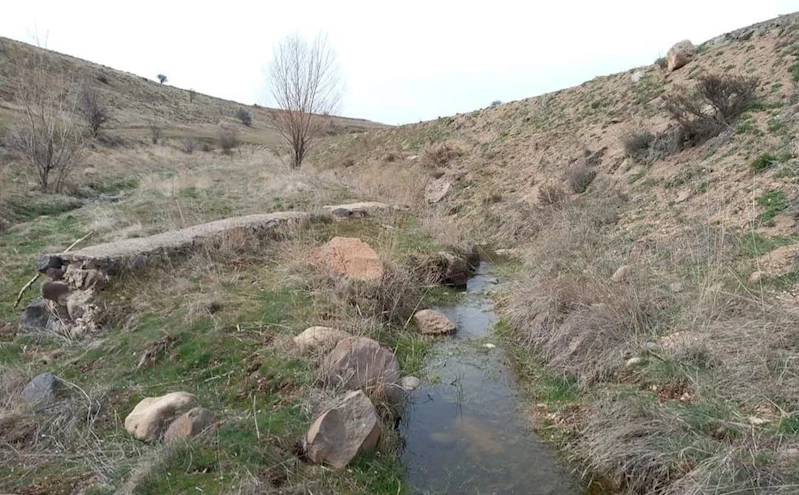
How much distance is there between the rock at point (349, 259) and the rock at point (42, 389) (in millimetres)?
3178

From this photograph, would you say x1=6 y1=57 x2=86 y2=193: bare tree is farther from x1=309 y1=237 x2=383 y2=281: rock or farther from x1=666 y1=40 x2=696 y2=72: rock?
x1=666 y1=40 x2=696 y2=72: rock

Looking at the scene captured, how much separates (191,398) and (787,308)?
15.5 feet

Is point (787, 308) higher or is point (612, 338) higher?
point (787, 308)

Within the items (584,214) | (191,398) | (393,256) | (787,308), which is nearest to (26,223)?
(393,256)

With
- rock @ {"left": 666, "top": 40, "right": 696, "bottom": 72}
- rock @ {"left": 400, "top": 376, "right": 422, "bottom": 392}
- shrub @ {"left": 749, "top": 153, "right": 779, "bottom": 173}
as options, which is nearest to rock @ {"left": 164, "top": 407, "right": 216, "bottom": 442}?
rock @ {"left": 400, "top": 376, "right": 422, "bottom": 392}

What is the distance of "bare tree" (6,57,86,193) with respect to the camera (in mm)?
13438

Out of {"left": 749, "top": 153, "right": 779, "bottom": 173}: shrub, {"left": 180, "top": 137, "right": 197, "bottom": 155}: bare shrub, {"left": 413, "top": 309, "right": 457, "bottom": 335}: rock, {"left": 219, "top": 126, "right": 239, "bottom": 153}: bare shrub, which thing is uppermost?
{"left": 219, "top": 126, "right": 239, "bottom": 153}: bare shrub

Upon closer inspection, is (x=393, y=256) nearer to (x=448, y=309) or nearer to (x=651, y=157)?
(x=448, y=309)

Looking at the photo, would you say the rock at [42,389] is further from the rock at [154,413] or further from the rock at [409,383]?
the rock at [409,383]

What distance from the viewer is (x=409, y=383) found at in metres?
5.00

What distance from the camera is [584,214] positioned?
943 centimetres

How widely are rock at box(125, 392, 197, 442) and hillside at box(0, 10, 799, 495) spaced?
20 millimetres

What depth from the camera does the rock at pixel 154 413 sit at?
381 centimetres

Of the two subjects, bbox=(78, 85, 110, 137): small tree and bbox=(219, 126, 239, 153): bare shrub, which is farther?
bbox=(219, 126, 239, 153): bare shrub
